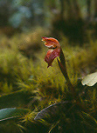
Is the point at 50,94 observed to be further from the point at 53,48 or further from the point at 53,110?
the point at 53,48

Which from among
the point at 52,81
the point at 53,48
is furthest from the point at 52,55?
the point at 52,81

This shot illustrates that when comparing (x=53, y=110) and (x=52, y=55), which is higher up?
(x=52, y=55)

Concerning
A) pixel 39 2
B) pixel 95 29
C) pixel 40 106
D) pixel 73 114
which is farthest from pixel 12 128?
pixel 39 2

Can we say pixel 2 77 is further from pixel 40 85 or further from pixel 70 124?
pixel 70 124

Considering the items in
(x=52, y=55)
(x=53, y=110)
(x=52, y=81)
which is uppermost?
(x=52, y=55)

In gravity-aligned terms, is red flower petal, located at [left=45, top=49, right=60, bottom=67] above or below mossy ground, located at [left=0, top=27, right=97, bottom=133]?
above

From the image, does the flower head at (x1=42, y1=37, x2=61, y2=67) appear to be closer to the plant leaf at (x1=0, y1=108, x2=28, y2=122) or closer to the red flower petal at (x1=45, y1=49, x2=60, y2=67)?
the red flower petal at (x1=45, y1=49, x2=60, y2=67)

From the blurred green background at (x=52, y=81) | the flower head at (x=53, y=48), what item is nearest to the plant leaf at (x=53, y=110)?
the blurred green background at (x=52, y=81)

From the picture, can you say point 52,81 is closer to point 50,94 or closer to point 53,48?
point 50,94

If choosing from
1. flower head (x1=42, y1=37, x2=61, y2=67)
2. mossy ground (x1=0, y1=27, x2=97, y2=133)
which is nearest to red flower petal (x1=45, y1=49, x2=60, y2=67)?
flower head (x1=42, y1=37, x2=61, y2=67)

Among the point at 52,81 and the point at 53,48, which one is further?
the point at 52,81

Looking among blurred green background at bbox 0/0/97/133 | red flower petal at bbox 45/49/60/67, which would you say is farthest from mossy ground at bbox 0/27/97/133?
red flower petal at bbox 45/49/60/67
